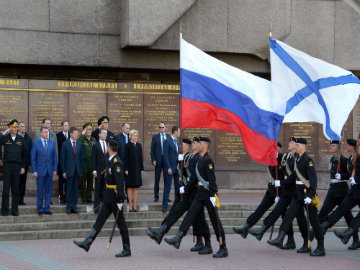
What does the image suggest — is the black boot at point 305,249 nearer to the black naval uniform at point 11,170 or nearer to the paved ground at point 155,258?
the paved ground at point 155,258

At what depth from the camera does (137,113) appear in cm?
1778

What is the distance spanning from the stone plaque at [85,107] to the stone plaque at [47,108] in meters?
0.19

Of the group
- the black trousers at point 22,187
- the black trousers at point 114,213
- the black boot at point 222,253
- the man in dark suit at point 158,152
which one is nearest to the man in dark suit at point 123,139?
the man in dark suit at point 158,152

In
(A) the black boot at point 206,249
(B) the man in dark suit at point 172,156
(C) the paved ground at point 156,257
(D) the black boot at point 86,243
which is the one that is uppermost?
(B) the man in dark suit at point 172,156

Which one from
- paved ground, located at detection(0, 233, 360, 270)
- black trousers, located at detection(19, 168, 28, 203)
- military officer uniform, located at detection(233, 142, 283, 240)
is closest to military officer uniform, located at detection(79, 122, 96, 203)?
black trousers, located at detection(19, 168, 28, 203)

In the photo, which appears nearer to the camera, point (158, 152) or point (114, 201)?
point (114, 201)

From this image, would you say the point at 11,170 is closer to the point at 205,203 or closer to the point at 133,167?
the point at 133,167

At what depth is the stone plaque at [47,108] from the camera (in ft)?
54.9

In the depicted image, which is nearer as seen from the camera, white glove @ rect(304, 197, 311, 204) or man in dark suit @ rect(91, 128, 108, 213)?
white glove @ rect(304, 197, 311, 204)

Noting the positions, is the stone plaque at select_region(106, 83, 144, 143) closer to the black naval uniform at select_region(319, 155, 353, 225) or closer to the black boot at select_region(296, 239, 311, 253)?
the black naval uniform at select_region(319, 155, 353, 225)

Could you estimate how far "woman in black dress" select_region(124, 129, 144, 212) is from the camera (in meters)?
13.6

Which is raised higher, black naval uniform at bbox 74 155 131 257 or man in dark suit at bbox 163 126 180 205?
man in dark suit at bbox 163 126 180 205

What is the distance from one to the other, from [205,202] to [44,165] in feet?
13.7

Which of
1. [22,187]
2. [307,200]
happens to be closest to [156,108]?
[22,187]
